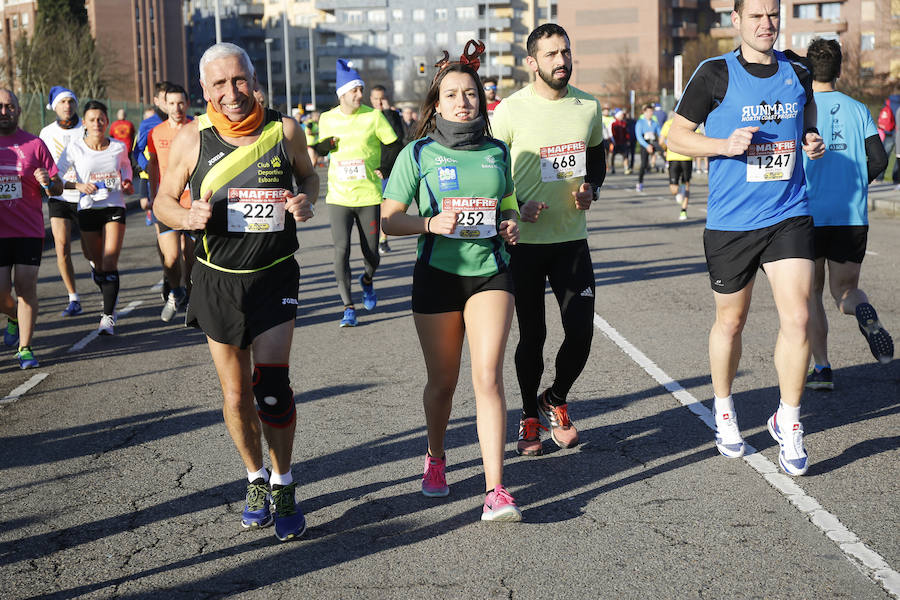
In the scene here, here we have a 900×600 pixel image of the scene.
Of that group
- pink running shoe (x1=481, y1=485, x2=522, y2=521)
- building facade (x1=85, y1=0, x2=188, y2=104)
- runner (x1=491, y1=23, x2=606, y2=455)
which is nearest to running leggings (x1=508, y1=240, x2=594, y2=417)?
runner (x1=491, y1=23, x2=606, y2=455)

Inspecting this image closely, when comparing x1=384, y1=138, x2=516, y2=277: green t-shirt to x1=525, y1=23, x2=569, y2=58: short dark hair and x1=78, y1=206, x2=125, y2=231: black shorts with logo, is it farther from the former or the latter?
x1=78, y1=206, x2=125, y2=231: black shorts with logo

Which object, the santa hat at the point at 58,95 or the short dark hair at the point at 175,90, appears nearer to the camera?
the short dark hair at the point at 175,90

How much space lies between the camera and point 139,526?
4.90m

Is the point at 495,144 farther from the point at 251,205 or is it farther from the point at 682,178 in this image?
the point at 682,178

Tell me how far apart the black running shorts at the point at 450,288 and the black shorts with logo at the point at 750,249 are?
4.21ft

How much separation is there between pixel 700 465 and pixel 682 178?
15478 mm

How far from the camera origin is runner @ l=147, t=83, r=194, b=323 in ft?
34.2

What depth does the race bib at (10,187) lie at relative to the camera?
862 centimetres

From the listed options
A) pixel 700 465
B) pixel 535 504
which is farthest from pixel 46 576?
pixel 700 465

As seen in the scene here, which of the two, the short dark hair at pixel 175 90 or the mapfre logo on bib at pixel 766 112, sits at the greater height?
the short dark hair at pixel 175 90

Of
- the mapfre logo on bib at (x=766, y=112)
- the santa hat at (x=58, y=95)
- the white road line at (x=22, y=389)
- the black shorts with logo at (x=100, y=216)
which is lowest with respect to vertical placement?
the white road line at (x=22, y=389)

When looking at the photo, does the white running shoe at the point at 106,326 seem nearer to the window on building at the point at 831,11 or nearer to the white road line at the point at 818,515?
the white road line at the point at 818,515

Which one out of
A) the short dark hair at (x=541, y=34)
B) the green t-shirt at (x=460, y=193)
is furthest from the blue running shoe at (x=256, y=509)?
the short dark hair at (x=541, y=34)

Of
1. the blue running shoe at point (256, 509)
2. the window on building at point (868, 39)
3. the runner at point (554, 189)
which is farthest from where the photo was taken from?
the window on building at point (868, 39)
